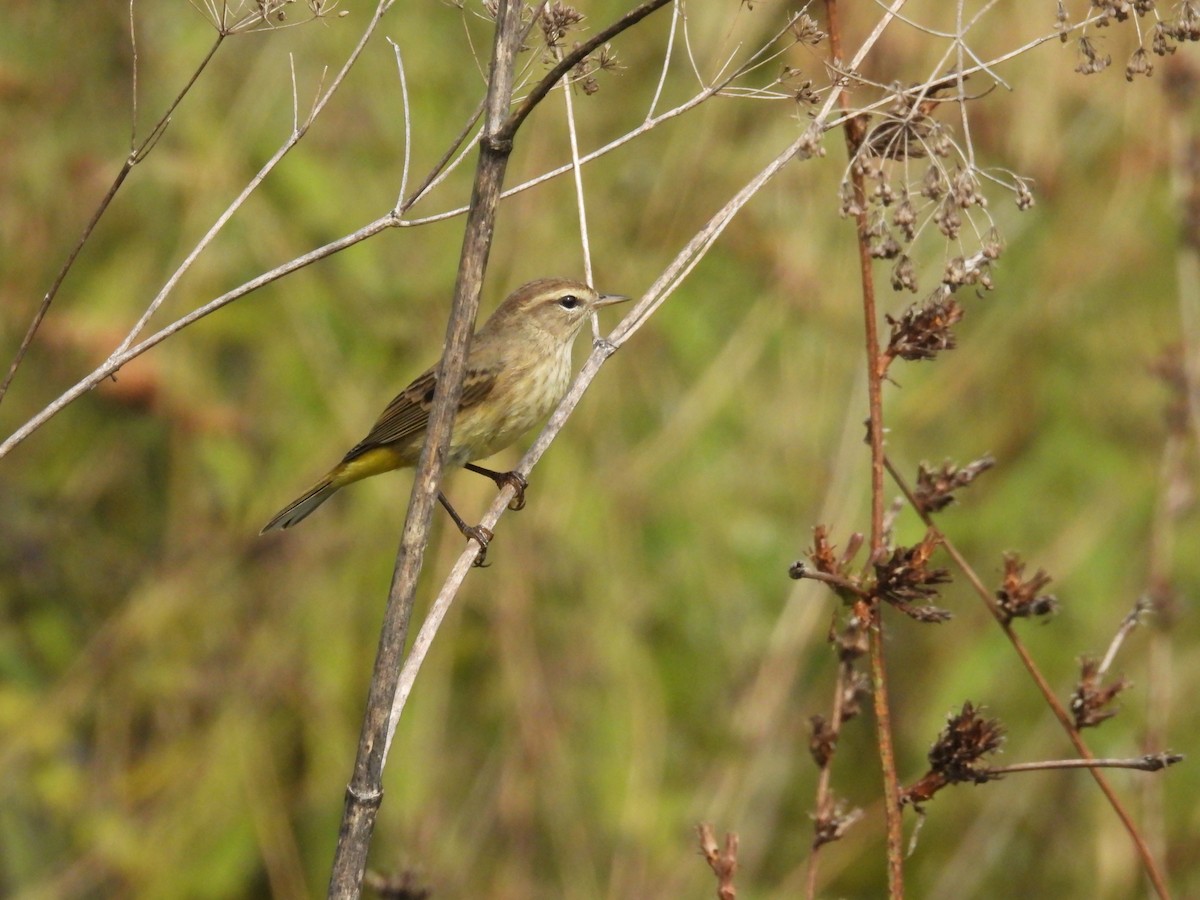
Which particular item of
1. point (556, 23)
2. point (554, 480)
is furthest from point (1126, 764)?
point (554, 480)

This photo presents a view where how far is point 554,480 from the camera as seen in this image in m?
5.18

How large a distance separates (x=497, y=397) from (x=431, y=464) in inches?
102

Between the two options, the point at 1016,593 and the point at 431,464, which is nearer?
the point at 431,464

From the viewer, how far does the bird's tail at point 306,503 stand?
450 cm

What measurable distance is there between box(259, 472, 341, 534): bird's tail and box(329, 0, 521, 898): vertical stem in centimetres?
271

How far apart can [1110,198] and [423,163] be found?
2.83m

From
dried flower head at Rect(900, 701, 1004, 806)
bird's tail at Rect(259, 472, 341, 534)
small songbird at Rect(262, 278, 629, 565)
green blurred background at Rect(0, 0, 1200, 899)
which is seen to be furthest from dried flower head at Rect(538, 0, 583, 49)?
green blurred background at Rect(0, 0, 1200, 899)

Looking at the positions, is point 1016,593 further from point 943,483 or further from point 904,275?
point 904,275

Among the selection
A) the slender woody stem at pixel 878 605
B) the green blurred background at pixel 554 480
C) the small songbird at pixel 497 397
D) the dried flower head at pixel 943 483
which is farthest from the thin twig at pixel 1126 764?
the green blurred background at pixel 554 480

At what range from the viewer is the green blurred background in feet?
16.6

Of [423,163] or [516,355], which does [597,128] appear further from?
[516,355]

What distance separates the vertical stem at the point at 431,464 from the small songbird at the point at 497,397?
233 centimetres

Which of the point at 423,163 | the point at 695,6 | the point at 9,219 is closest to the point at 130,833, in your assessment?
the point at 9,219

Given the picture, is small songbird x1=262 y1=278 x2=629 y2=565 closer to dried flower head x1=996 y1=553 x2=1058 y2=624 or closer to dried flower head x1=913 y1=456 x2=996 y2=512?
dried flower head x1=913 y1=456 x2=996 y2=512
